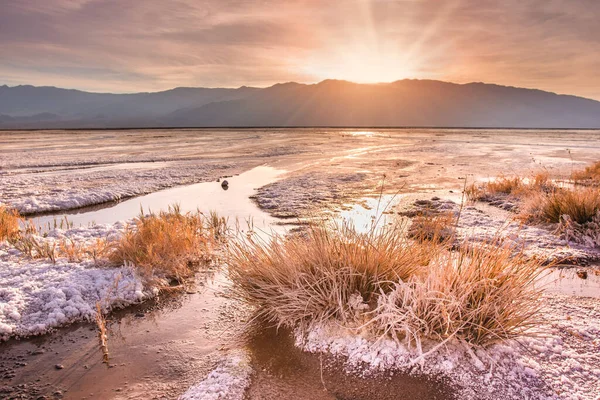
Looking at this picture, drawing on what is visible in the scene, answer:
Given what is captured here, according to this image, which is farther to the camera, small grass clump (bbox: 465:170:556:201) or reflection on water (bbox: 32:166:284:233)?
small grass clump (bbox: 465:170:556:201)

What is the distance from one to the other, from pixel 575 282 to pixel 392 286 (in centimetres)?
282

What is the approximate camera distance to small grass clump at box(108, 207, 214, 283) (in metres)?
5.40

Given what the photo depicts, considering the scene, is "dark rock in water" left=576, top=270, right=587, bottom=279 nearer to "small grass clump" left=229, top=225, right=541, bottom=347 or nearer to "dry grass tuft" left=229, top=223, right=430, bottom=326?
"small grass clump" left=229, top=225, right=541, bottom=347

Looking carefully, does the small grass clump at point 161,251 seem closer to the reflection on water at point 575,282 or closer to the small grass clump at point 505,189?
the reflection on water at point 575,282

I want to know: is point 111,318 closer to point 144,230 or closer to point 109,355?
point 109,355

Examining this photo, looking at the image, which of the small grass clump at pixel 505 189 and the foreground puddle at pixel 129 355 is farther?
the small grass clump at pixel 505 189

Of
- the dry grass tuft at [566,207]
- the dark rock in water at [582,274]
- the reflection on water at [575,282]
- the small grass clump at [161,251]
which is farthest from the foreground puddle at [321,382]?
the dry grass tuft at [566,207]

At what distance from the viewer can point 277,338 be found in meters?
3.72

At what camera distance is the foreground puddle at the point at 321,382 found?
2.88 metres

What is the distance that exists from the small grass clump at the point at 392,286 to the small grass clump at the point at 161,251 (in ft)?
4.89

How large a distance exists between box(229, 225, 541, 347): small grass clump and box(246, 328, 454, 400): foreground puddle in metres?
0.34

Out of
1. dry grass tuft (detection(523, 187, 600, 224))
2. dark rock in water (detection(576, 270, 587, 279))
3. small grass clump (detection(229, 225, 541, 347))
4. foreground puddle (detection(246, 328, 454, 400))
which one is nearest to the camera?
foreground puddle (detection(246, 328, 454, 400))

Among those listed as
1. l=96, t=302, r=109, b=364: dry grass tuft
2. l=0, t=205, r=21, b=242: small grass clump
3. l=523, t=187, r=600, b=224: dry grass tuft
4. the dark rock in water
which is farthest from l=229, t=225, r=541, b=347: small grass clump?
l=0, t=205, r=21, b=242: small grass clump

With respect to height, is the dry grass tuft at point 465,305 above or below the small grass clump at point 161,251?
above
